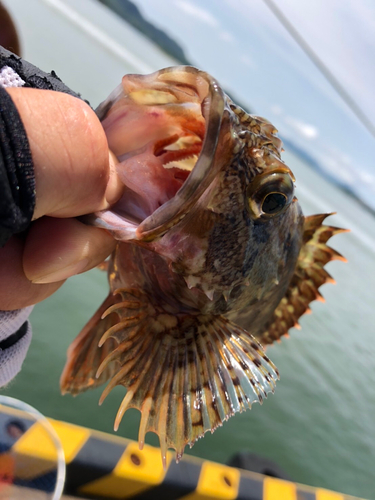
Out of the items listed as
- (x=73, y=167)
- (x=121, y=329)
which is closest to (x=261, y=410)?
(x=121, y=329)

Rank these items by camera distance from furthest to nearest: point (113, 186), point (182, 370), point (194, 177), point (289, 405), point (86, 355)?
1. point (289, 405)
2. point (86, 355)
3. point (182, 370)
4. point (113, 186)
5. point (194, 177)

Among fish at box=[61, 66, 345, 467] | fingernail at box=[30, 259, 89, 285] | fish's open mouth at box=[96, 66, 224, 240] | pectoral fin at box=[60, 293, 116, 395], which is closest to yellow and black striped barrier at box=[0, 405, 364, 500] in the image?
pectoral fin at box=[60, 293, 116, 395]

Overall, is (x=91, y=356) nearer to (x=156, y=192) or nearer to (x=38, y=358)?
(x=156, y=192)

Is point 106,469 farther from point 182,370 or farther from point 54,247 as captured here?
point 54,247

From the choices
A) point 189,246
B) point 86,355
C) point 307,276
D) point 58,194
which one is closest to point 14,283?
point 58,194

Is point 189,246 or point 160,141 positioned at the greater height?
point 160,141

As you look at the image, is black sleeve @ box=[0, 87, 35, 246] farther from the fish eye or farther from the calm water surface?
the calm water surface

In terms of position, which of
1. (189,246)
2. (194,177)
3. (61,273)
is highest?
(194,177)
